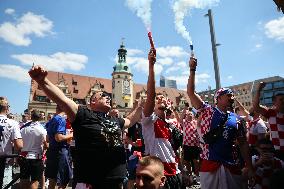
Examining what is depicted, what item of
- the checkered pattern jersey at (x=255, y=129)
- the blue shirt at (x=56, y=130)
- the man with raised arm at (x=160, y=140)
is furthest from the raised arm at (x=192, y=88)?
the checkered pattern jersey at (x=255, y=129)

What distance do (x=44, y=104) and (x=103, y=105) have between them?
190 ft

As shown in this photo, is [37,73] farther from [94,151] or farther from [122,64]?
[122,64]

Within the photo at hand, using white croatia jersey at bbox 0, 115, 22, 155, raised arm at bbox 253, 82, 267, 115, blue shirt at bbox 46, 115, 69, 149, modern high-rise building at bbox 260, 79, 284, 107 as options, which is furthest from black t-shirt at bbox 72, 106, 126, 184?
modern high-rise building at bbox 260, 79, 284, 107

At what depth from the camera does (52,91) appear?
297 cm

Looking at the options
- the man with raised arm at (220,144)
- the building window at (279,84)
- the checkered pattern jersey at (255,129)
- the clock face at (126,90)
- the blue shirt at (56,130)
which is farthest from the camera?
the clock face at (126,90)

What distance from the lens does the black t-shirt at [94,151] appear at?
3.17 metres

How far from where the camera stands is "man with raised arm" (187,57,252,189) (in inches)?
151

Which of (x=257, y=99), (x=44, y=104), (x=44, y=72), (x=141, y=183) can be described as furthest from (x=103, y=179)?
(x=44, y=104)

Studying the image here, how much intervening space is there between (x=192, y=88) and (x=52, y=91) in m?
2.22

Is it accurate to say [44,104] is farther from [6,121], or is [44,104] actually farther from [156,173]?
[156,173]

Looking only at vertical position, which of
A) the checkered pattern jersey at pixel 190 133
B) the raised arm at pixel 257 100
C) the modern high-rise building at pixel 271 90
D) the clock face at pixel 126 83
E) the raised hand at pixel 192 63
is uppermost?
the clock face at pixel 126 83

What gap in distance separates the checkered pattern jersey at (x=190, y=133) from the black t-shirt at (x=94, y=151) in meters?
6.58

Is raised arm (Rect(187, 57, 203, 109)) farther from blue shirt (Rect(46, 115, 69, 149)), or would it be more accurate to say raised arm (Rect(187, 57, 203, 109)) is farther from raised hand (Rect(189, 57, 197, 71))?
blue shirt (Rect(46, 115, 69, 149))

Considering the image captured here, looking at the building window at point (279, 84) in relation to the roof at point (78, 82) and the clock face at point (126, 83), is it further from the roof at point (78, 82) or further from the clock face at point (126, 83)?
the clock face at point (126, 83)
